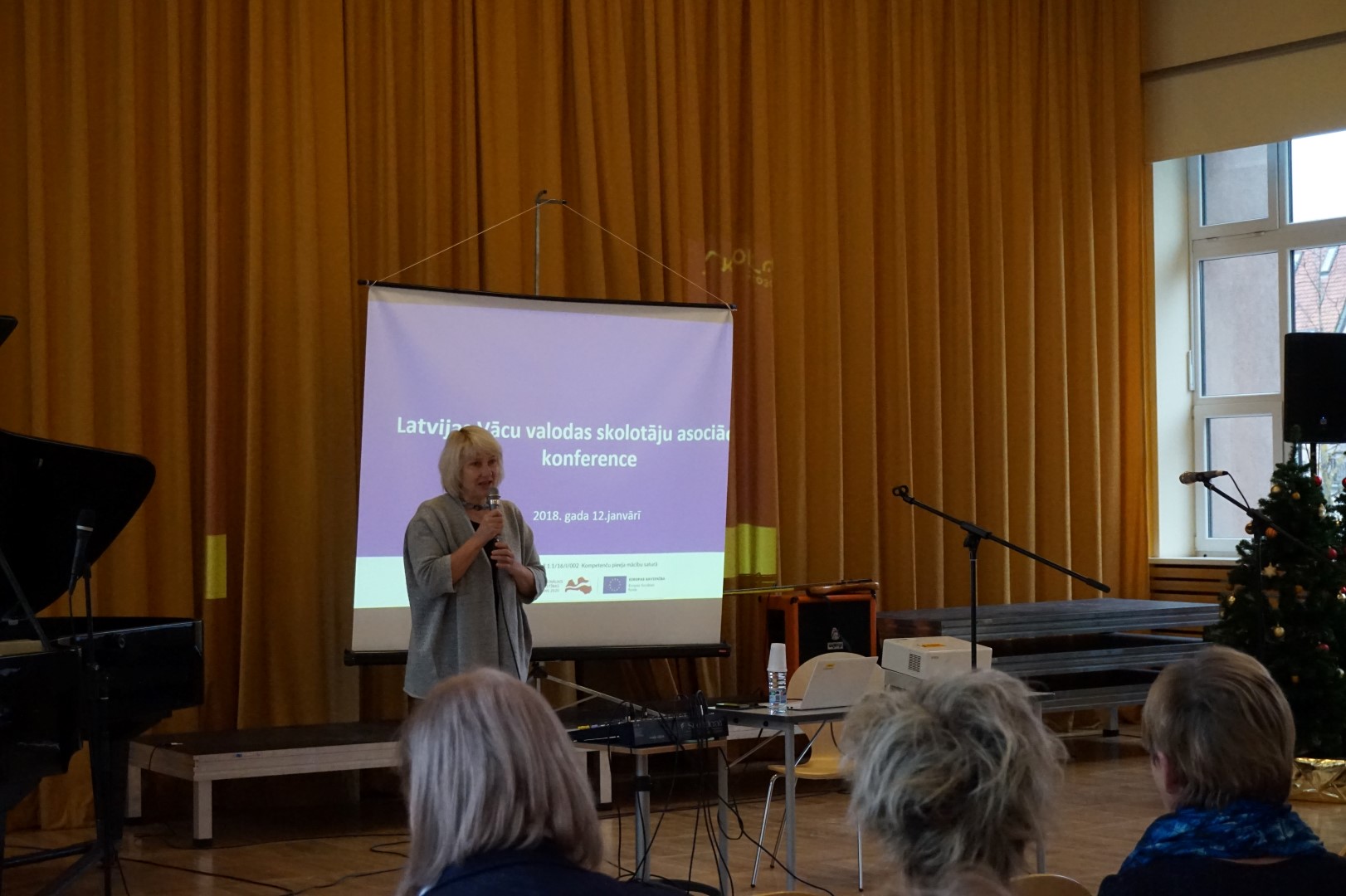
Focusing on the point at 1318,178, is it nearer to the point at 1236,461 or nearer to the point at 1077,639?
the point at 1236,461

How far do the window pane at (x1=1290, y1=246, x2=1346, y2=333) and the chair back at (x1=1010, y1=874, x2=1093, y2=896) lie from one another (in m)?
6.76

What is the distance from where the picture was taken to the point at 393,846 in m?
5.28

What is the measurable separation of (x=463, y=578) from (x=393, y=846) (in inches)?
64.3

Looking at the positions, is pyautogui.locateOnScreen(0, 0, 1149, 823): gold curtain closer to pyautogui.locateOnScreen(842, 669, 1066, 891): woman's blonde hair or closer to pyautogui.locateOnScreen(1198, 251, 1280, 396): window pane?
pyautogui.locateOnScreen(1198, 251, 1280, 396): window pane

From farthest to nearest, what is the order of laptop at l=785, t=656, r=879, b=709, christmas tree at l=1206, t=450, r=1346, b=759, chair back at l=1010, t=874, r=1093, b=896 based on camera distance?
1. christmas tree at l=1206, t=450, r=1346, b=759
2. laptop at l=785, t=656, r=879, b=709
3. chair back at l=1010, t=874, r=1093, b=896

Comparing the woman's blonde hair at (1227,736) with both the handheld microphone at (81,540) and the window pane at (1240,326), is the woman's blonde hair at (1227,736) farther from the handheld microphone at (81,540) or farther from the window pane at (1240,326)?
the window pane at (1240,326)

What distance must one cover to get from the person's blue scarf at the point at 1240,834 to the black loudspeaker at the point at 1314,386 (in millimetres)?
5298

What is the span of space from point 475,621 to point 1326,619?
401 cm

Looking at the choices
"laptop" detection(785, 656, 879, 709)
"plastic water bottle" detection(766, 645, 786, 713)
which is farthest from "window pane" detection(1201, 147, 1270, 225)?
"plastic water bottle" detection(766, 645, 786, 713)

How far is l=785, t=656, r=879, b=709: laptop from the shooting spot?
4.21 metres

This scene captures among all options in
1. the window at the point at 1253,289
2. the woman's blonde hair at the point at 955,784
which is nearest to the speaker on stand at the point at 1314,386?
the window at the point at 1253,289

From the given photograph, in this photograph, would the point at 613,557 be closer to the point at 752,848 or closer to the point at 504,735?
the point at 752,848

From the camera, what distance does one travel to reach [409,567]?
418 centimetres

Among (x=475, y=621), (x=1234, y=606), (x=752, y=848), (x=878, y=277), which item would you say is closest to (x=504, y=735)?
(x=475, y=621)
